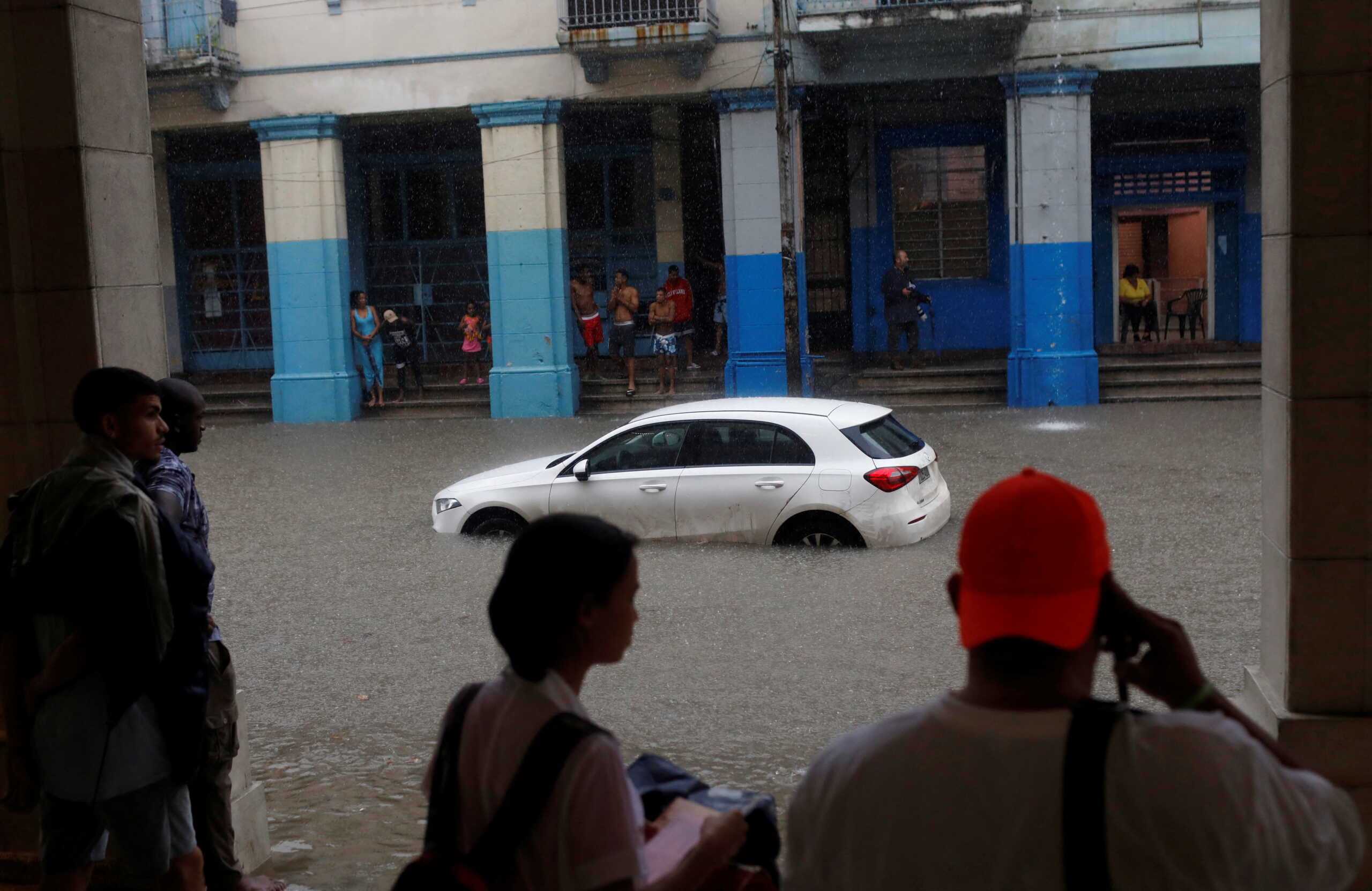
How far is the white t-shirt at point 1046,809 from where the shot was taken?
1821mm

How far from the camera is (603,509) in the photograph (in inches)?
437

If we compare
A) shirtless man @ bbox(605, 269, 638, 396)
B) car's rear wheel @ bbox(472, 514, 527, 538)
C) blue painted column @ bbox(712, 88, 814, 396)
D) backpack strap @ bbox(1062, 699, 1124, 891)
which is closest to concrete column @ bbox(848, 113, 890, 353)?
blue painted column @ bbox(712, 88, 814, 396)

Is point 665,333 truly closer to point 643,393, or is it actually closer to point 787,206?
point 643,393

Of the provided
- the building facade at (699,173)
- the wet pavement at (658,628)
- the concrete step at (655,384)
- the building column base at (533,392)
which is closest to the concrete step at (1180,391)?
the building facade at (699,173)

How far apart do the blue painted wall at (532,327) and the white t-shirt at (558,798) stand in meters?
20.4

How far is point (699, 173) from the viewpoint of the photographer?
24.9 m

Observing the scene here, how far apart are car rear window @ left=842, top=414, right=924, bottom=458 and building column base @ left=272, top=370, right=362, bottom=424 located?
1416cm

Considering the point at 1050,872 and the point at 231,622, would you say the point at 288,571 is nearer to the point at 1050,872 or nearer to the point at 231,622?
the point at 231,622

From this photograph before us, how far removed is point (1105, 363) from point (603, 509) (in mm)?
13281

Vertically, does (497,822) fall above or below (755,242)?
below

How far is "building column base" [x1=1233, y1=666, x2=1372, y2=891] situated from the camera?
3912mm

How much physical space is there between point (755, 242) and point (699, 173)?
138 inches

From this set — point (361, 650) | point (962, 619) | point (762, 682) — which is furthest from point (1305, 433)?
point (361, 650)

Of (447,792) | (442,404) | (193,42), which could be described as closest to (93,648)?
(447,792)
